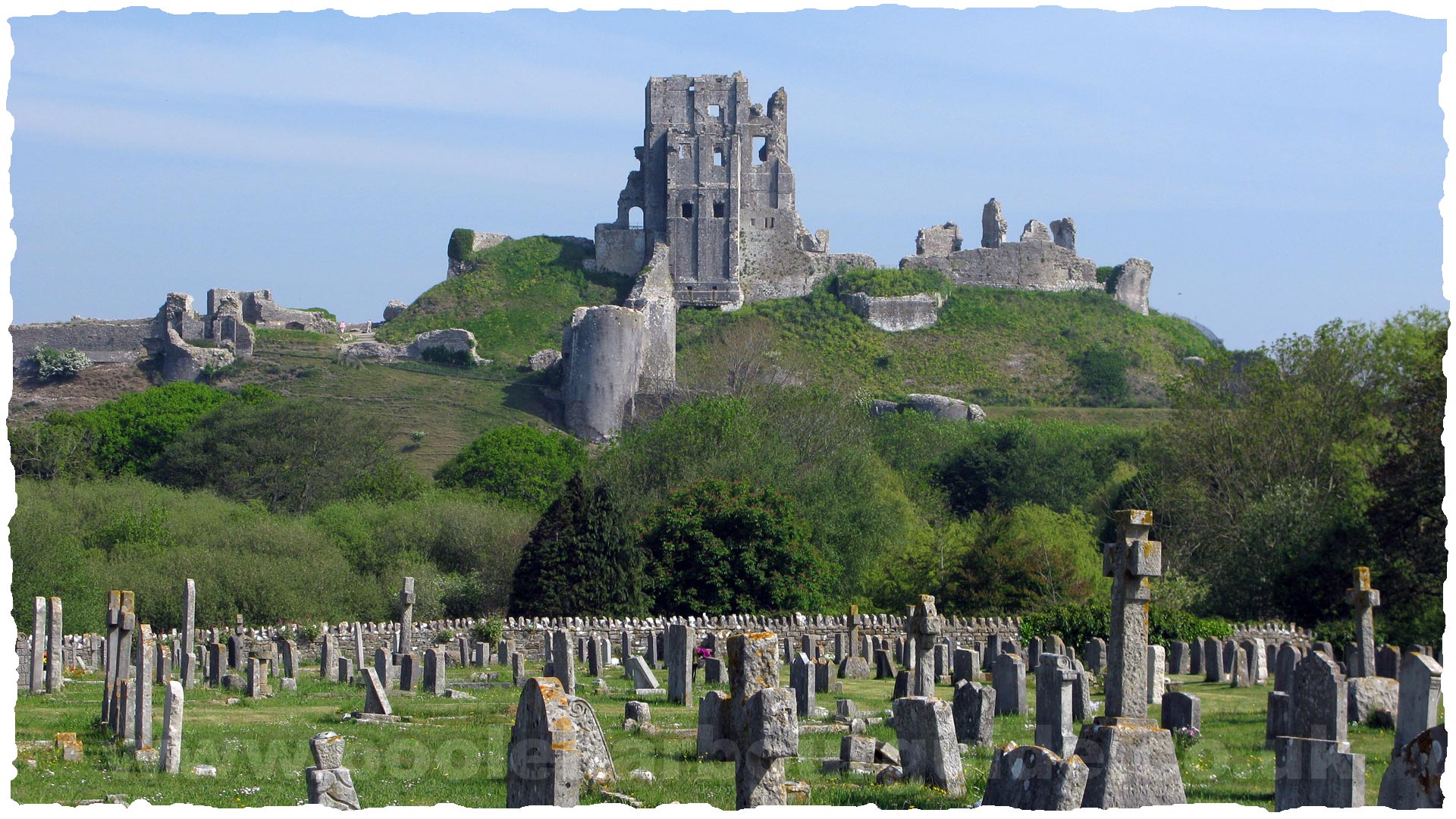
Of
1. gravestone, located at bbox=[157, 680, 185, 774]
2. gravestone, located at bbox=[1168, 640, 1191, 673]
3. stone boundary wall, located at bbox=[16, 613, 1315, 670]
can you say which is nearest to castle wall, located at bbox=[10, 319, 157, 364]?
stone boundary wall, located at bbox=[16, 613, 1315, 670]

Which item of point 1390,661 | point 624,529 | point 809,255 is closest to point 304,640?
point 624,529

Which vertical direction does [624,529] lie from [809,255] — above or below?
below

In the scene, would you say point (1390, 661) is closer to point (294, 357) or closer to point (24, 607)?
point (24, 607)

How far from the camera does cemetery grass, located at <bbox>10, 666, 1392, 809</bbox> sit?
13.0 meters

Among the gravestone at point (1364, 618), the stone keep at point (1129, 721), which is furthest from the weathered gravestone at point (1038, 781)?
the gravestone at point (1364, 618)

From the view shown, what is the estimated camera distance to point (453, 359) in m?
89.2

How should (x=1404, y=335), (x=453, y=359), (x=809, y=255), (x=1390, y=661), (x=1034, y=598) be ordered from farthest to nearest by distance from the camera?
(x=809, y=255) < (x=453, y=359) < (x=1404, y=335) < (x=1034, y=598) < (x=1390, y=661)

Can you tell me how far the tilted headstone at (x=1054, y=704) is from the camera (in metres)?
17.0

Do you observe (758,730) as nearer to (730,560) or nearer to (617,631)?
(617,631)

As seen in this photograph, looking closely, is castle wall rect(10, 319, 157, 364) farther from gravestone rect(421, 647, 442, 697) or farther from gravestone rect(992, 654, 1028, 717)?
gravestone rect(992, 654, 1028, 717)

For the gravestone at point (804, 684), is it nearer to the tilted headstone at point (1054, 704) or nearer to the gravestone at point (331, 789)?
the tilted headstone at point (1054, 704)

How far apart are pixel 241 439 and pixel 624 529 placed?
108 ft

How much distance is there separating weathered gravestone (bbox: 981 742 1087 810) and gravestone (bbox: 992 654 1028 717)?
9.11m

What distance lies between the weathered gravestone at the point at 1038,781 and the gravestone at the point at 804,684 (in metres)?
9.06
